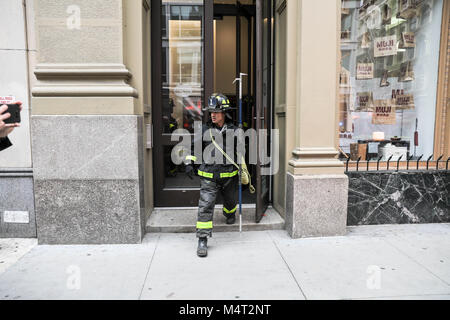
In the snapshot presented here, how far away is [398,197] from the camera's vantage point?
5738mm

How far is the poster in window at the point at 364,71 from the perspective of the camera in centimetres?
605

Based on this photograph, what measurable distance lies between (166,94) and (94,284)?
3410 millimetres

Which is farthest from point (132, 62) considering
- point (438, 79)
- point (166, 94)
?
point (438, 79)

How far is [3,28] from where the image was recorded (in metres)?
5.04

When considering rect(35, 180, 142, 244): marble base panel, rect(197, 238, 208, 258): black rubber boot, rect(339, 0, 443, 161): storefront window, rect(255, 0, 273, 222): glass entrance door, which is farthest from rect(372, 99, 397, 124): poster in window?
rect(35, 180, 142, 244): marble base panel

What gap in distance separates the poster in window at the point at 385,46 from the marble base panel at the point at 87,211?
4506 mm

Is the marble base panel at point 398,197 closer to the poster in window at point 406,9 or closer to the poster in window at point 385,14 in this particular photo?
the poster in window at point 385,14

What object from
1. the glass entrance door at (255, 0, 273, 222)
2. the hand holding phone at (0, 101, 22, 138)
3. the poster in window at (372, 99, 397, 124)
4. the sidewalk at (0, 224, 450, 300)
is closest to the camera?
the hand holding phone at (0, 101, 22, 138)

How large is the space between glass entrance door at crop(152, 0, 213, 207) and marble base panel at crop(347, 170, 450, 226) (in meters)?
2.66

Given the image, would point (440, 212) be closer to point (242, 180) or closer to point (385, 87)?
point (385, 87)

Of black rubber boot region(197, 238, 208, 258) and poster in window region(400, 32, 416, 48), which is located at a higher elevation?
poster in window region(400, 32, 416, 48)

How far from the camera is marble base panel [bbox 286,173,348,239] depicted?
5125 millimetres

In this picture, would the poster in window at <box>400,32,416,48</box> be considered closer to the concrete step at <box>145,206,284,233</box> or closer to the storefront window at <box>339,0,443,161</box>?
the storefront window at <box>339,0,443,161</box>

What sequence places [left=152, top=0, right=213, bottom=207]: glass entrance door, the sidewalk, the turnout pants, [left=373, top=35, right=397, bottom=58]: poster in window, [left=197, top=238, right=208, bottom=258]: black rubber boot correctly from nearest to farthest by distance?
the sidewalk
[left=197, top=238, right=208, bottom=258]: black rubber boot
the turnout pants
[left=152, top=0, right=213, bottom=207]: glass entrance door
[left=373, top=35, right=397, bottom=58]: poster in window
